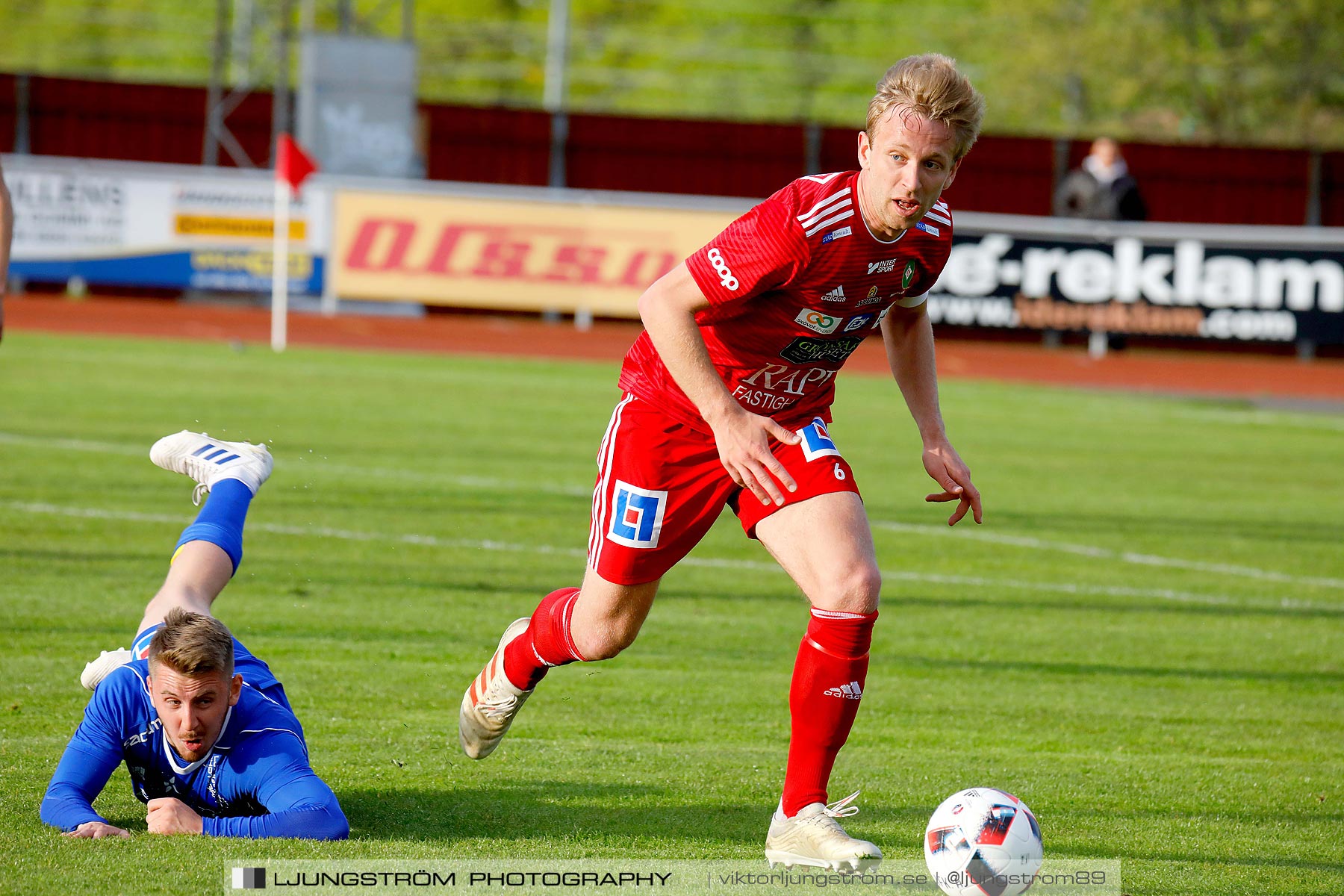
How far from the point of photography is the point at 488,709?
5.14m

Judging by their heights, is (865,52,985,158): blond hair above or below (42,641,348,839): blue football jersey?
above

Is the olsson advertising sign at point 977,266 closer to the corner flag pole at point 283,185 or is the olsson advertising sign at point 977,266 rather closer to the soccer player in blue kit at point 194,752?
the corner flag pole at point 283,185

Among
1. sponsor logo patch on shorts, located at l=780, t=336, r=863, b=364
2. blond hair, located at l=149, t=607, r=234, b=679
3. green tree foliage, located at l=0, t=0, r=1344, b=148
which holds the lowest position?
blond hair, located at l=149, t=607, r=234, b=679

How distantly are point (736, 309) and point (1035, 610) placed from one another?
4.39 metres

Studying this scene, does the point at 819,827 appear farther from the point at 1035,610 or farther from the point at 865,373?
the point at 865,373

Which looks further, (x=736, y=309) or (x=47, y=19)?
(x=47, y=19)

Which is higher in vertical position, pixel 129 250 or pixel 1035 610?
pixel 129 250

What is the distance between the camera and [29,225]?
22781 mm

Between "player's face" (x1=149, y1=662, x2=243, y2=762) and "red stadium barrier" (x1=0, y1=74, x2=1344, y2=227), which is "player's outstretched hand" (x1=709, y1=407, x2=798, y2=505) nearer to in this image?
"player's face" (x1=149, y1=662, x2=243, y2=762)

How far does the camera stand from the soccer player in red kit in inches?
167

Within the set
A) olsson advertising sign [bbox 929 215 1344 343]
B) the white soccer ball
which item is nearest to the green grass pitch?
the white soccer ball

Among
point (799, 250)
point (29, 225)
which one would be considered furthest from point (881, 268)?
point (29, 225)

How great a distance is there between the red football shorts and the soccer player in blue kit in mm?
1100

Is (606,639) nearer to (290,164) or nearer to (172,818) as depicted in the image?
(172,818)
